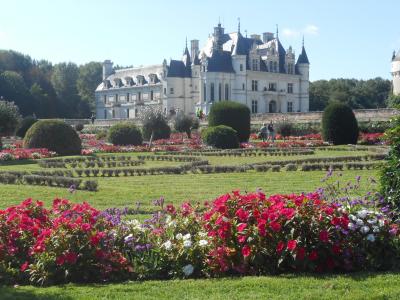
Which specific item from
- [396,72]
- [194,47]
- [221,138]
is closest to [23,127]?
[221,138]

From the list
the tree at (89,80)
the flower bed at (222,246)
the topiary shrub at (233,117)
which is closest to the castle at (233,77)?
the tree at (89,80)

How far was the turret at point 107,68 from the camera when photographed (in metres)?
88.2

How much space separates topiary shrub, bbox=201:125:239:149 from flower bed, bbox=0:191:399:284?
24.6 m

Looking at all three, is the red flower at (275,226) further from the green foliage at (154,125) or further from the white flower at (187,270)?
the green foliage at (154,125)

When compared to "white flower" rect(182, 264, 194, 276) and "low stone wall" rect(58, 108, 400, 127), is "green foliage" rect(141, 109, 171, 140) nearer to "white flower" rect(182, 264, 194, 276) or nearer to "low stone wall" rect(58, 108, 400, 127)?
"low stone wall" rect(58, 108, 400, 127)

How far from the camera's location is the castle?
224ft

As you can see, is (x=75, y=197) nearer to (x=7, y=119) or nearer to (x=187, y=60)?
(x=7, y=119)

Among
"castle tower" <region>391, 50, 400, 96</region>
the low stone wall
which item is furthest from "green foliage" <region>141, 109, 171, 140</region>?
"castle tower" <region>391, 50, 400, 96</region>

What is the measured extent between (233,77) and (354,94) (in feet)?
64.6

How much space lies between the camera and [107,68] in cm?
8906

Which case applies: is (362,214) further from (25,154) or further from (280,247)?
(25,154)

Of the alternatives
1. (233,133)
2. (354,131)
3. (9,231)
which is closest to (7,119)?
(233,133)

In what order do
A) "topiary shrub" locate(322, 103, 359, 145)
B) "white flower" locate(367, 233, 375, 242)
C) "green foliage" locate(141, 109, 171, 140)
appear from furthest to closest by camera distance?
1. "green foliage" locate(141, 109, 171, 140)
2. "topiary shrub" locate(322, 103, 359, 145)
3. "white flower" locate(367, 233, 375, 242)

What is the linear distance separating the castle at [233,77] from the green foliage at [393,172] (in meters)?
→ 58.8
